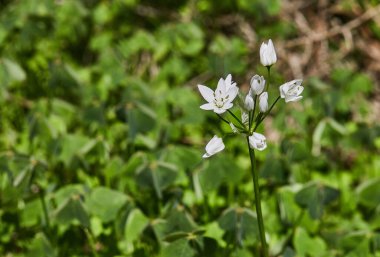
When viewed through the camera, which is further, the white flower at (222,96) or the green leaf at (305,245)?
the green leaf at (305,245)

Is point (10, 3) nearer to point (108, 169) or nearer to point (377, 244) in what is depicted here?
point (108, 169)

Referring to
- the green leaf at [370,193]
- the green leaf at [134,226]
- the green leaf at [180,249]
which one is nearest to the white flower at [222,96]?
the green leaf at [180,249]

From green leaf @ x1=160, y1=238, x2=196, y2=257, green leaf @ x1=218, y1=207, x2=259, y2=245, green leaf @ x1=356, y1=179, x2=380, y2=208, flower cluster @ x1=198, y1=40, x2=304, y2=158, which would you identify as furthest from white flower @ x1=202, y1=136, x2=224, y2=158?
green leaf @ x1=356, y1=179, x2=380, y2=208

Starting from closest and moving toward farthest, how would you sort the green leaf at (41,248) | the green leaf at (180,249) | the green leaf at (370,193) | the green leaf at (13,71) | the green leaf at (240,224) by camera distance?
the green leaf at (180,249)
the green leaf at (240,224)
the green leaf at (41,248)
the green leaf at (370,193)
the green leaf at (13,71)

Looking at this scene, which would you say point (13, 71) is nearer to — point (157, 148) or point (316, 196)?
point (157, 148)

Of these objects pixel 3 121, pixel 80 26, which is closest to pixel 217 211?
pixel 3 121

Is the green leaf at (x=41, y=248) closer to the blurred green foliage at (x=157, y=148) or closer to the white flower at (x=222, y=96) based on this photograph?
the blurred green foliage at (x=157, y=148)

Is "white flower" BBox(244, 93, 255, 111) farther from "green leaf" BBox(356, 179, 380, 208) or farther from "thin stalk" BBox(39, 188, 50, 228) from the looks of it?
"green leaf" BBox(356, 179, 380, 208)
